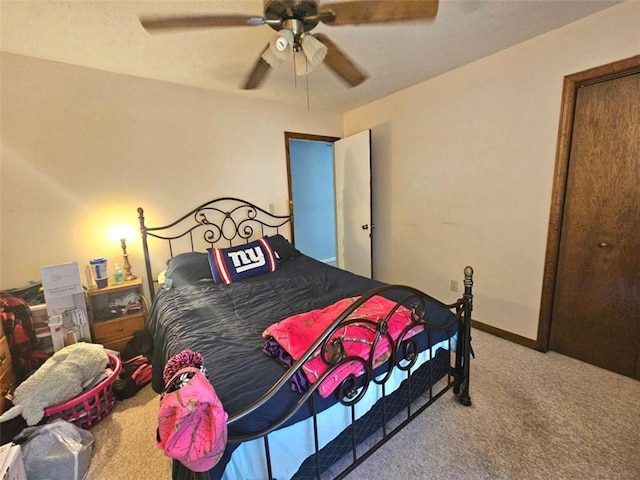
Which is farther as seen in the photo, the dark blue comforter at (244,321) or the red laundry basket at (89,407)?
the red laundry basket at (89,407)

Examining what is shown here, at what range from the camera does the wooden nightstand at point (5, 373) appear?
63.8 inches

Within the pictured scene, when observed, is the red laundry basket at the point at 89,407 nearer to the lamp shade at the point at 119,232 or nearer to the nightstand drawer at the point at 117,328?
the nightstand drawer at the point at 117,328

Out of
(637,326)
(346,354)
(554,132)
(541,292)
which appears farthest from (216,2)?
(637,326)

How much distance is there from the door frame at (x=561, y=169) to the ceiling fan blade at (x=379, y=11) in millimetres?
1266

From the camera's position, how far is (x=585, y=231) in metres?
1.98

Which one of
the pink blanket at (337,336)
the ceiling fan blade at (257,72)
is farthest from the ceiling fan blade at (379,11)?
the pink blanket at (337,336)

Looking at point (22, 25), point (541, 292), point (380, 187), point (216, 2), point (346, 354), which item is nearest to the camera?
point (346, 354)

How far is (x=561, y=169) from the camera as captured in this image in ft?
6.54

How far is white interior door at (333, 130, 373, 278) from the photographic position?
331cm

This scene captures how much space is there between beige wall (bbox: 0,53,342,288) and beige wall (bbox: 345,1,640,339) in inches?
65.2

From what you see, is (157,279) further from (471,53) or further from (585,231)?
(585,231)

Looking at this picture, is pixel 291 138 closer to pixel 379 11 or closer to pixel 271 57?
pixel 271 57

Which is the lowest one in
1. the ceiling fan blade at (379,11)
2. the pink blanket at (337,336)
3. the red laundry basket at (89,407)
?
the red laundry basket at (89,407)

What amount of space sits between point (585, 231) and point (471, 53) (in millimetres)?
1613
